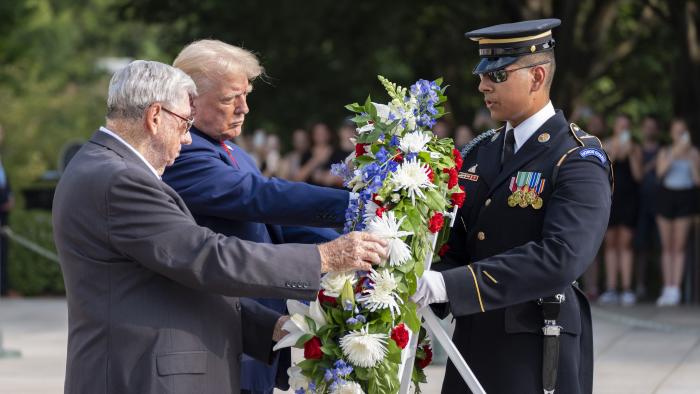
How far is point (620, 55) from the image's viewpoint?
20.1 metres

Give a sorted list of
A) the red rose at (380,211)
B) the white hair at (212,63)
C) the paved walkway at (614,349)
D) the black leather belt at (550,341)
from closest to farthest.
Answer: the red rose at (380,211)
the black leather belt at (550,341)
the white hair at (212,63)
the paved walkway at (614,349)

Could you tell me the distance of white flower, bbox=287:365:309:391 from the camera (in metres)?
4.02

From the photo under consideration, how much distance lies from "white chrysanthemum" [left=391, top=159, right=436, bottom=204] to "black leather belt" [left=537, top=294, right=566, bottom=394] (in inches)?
23.1

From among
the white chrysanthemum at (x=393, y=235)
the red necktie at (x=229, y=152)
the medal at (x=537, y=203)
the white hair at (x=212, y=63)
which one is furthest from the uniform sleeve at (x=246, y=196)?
the medal at (x=537, y=203)

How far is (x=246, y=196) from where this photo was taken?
4.38m

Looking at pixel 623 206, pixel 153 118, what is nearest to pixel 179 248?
pixel 153 118

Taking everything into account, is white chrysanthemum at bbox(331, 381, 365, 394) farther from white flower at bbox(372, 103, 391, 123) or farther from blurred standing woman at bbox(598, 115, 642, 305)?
blurred standing woman at bbox(598, 115, 642, 305)

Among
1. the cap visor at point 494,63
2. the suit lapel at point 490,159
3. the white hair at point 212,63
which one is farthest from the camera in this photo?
the white hair at point 212,63

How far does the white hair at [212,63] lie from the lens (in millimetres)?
4535

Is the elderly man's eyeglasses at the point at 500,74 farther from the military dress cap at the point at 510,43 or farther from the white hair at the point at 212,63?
the white hair at the point at 212,63

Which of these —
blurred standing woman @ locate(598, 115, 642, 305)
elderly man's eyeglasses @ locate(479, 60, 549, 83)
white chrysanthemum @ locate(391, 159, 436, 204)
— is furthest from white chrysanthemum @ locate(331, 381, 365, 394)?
blurred standing woman @ locate(598, 115, 642, 305)

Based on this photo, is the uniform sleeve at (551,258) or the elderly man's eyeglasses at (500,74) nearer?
the uniform sleeve at (551,258)

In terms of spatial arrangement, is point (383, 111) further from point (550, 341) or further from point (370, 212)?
point (550, 341)

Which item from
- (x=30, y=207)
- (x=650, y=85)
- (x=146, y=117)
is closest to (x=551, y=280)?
(x=146, y=117)
